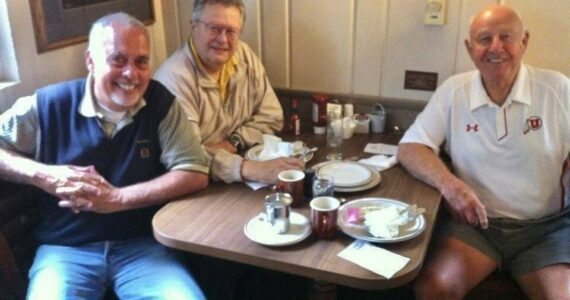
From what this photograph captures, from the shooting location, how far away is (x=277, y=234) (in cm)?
151

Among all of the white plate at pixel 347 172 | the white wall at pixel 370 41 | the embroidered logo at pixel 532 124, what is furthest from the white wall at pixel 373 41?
the white plate at pixel 347 172

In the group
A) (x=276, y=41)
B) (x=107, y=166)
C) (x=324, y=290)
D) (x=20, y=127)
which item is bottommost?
(x=324, y=290)

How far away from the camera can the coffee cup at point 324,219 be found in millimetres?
1483

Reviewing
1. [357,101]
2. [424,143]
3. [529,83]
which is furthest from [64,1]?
[529,83]

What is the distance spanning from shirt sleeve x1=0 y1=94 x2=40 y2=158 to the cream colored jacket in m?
0.48

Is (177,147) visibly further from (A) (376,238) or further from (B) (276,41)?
(B) (276,41)

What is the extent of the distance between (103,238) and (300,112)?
1.08 meters

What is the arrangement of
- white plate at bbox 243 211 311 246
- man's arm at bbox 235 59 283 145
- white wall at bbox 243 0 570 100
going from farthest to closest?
man's arm at bbox 235 59 283 145, white wall at bbox 243 0 570 100, white plate at bbox 243 211 311 246

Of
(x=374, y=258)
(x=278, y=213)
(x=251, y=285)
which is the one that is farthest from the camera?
(x=251, y=285)

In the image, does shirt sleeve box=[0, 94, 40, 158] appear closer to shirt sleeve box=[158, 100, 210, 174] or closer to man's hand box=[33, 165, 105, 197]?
man's hand box=[33, 165, 105, 197]

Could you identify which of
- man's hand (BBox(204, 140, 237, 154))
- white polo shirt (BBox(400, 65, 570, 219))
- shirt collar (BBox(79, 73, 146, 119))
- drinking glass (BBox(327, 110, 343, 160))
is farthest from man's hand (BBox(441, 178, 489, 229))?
shirt collar (BBox(79, 73, 146, 119))

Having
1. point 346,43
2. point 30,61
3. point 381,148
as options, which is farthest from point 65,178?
point 346,43

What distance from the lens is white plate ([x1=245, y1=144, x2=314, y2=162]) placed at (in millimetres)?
1999

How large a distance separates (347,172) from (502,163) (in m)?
0.52
